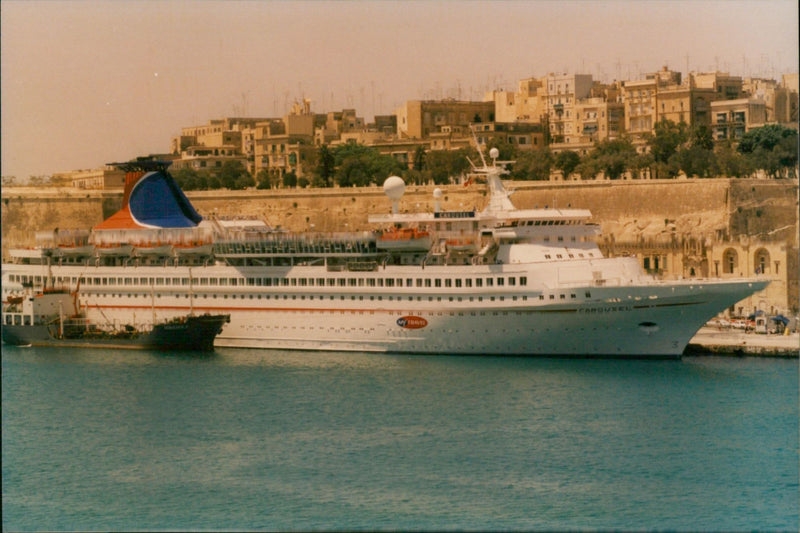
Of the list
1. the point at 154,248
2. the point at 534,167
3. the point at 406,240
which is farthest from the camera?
the point at 534,167

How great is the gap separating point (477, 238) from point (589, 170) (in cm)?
2810

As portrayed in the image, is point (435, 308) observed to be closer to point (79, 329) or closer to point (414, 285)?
point (414, 285)

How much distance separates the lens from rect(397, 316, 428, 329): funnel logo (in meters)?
41.0

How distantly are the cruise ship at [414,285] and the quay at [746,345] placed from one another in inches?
76.7

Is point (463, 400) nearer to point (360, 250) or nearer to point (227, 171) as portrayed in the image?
point (360, 250)

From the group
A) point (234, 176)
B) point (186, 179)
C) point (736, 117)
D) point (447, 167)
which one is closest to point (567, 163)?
point (447, 167)

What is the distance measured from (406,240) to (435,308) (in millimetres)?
2234

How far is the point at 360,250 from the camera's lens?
42.6 metres

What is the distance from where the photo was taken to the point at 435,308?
40.8m

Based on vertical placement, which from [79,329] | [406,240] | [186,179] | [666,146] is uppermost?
[666,146]

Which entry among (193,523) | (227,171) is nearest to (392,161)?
(227,171)

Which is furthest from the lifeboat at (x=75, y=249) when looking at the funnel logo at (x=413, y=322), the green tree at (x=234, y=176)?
the green tree at (x=234, y=176)

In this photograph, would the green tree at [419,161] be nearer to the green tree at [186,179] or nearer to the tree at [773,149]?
the green tree at [186,179]

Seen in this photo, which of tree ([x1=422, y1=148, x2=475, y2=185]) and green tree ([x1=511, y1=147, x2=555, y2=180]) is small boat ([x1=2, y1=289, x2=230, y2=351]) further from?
tree ([x1=422, y1=148, x2=475, y2=185])
